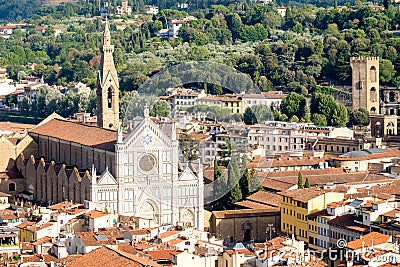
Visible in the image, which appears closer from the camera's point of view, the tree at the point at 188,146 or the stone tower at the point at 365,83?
the tree at the point at 188,146

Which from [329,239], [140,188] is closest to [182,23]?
[140,188]

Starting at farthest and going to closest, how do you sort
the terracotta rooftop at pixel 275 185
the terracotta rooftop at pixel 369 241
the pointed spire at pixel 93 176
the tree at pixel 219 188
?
the terracotta rooftop at pixel 275 185 < the tree at pixel 219 188 < the pointed spire at pixel 93 176 < the terracotta rooftop at pixel 369 241

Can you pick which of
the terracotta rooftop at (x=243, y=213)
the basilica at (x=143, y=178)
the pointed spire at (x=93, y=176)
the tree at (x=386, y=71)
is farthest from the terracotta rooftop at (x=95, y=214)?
the tree at (x=386, y=71)

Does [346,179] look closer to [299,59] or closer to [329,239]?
[329,239]

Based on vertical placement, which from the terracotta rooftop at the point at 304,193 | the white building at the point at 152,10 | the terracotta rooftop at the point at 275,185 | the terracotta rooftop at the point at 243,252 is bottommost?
the terracotta rooftop at the point at 243,252

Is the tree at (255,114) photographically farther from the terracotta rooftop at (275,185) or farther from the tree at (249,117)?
the terracotta rooftop at (275,185)

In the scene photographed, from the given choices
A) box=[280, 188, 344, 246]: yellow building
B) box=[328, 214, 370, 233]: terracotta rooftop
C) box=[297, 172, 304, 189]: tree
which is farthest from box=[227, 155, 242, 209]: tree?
box=[328, 214, 370, 233]: terracotta rooftop
